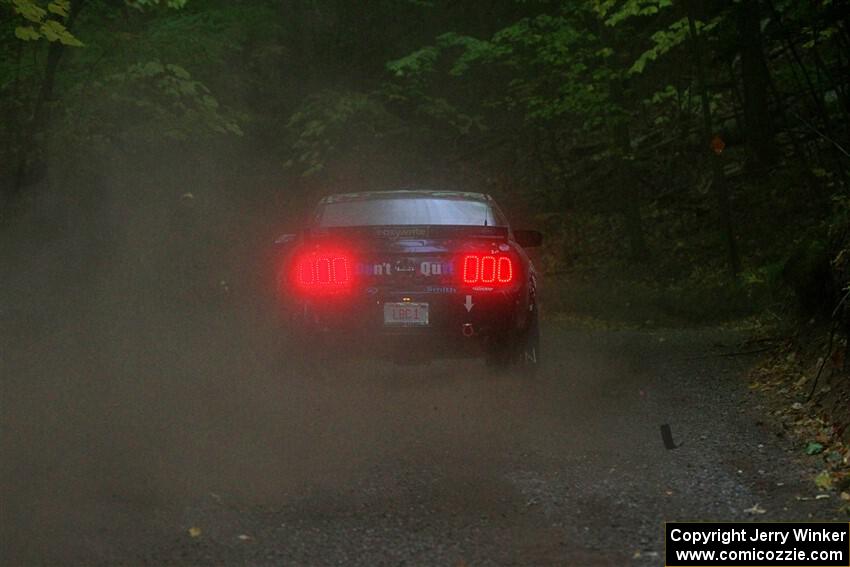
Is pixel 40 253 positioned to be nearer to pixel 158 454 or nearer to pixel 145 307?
pixel 145 307

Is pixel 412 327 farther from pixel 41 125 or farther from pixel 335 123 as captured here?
pixel 335 123

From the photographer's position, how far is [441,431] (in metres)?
8.45

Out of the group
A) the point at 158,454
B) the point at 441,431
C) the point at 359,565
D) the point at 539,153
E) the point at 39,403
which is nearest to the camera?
the point at 359,565

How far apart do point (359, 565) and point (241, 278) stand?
20380 millimetres

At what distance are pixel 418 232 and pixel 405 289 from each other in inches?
18.7

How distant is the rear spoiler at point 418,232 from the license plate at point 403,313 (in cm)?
54

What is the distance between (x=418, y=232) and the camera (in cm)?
976

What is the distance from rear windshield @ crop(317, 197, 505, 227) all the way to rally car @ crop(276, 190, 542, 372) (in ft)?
1.26

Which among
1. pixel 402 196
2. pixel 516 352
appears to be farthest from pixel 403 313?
pixel 402 196

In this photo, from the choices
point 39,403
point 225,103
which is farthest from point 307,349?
point 225,103

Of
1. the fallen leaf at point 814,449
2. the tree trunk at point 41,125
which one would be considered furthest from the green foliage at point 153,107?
the fallen leaf at point 814,449
